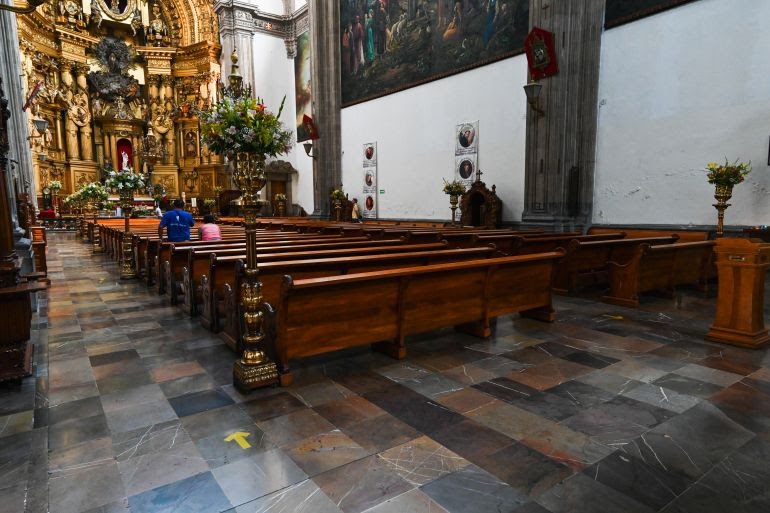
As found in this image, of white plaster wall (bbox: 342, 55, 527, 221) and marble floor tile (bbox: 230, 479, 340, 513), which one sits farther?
white plaster wall (bbox: 342, 55, 527, 221)

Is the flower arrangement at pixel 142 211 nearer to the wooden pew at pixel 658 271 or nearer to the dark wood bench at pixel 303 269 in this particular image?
the dark wood bench at pixel 303 269

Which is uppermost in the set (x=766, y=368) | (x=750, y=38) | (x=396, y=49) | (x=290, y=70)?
(x=290, y=70)

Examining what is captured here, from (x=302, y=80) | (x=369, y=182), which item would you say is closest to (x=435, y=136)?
(x=369, y=182)

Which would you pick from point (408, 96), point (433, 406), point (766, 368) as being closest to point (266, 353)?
point (433, 406)

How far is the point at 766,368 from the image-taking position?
3537 millimetres

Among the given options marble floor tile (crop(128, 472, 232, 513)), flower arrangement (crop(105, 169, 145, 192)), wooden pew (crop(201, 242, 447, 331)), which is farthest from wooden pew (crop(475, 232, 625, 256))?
flower arrangement (crop(105, 169, 145, 192))

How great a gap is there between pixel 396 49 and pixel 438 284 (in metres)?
13.0

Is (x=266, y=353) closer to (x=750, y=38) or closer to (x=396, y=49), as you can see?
(x=750, y=38)

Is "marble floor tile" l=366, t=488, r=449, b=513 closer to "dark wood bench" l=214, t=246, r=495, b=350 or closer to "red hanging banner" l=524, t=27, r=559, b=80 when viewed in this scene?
"dark wood bench" l=214, t=246, r=495, b=350

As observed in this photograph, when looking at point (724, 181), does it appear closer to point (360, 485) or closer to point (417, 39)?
point (360, 485)

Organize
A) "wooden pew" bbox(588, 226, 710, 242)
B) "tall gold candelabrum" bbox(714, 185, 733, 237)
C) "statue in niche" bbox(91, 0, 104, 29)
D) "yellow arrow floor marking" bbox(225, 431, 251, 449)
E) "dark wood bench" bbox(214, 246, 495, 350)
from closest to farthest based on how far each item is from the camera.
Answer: "yellow arrow floor marking" bbox(225, 431, 251, 449)
"dark wood bench" bbox(214, 246, 495, 350)
"tall gold candelabrum" bbox(714, 185, 733, 237)
"wooden pew" bbox(588, 226, 710, 242)
"statue in niche" bbox(91, 0, 104, 29)

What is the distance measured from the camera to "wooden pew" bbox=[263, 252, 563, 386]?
3.30 m

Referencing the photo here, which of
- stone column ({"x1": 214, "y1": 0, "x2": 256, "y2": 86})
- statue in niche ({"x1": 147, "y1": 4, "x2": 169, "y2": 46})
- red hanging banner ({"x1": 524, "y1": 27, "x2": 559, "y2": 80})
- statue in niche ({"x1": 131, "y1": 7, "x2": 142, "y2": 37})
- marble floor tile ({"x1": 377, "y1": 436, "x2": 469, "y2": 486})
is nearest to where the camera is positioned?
marble floor tile ({"x1": 377, "y1": 436, "x2": 469, "y2": 486})

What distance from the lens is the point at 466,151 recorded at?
12.7 metres
